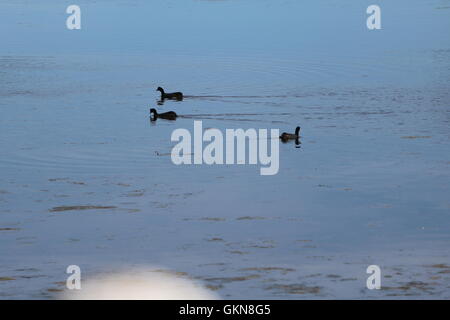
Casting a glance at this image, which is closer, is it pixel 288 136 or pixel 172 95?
pixel 288 136

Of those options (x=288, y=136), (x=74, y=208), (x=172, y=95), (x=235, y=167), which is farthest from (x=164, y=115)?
(x=74, y=208)

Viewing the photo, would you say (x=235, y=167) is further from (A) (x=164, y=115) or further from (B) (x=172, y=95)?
(B) (x=172, y=95)

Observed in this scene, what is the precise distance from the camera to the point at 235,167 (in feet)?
75.0

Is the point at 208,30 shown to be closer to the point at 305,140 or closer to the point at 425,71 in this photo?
the point at 425,71

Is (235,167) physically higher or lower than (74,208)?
higher

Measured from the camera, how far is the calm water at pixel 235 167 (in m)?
16.2

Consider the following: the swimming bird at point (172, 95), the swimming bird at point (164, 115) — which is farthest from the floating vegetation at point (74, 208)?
the swimming bird at point (172, 95)

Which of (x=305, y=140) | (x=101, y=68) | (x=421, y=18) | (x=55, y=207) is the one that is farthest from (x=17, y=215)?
(x=421, y=18)

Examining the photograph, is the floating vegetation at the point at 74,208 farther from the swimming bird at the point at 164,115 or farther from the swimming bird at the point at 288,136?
the swimming bird at the point at 164,115

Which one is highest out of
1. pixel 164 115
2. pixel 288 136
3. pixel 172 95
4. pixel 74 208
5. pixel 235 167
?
pixel 172 95

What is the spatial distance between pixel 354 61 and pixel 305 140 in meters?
13.8

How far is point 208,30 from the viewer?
48.3 metres

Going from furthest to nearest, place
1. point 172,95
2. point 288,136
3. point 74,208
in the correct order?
point 172,95
point 288,136
point 74,208

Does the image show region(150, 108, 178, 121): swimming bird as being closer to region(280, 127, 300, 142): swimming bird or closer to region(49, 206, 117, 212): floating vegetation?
region(280, 127, 300, 142): swimming bird
